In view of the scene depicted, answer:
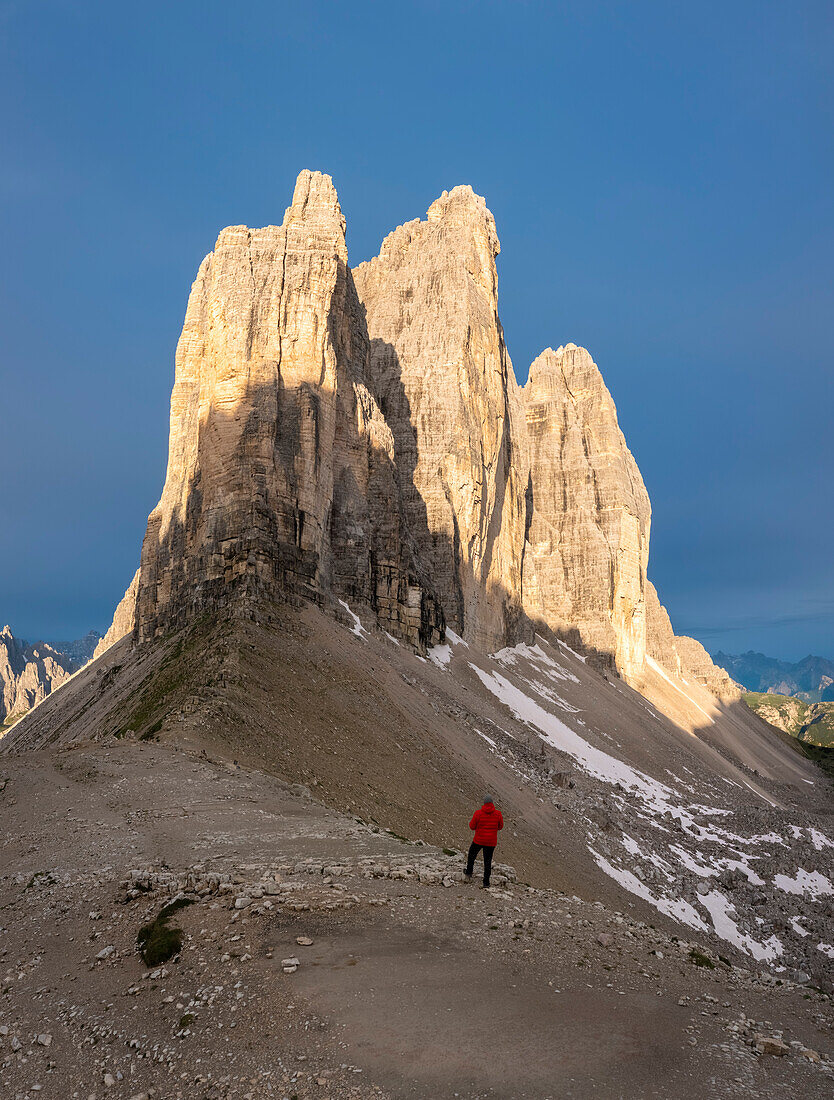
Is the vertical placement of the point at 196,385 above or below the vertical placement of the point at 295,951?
above

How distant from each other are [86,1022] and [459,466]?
7026cm

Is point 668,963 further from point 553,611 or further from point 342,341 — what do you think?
point 553,611

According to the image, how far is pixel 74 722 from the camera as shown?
178 ft

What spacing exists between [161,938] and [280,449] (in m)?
40.3

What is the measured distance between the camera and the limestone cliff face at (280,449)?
47750 millimetres

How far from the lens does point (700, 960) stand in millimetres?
13352

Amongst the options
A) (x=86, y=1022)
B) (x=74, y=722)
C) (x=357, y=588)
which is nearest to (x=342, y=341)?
(x=357, y=588)

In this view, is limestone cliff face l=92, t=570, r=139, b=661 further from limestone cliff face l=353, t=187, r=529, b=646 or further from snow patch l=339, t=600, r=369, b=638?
snow patch l=339, t=600, r=369, b=638

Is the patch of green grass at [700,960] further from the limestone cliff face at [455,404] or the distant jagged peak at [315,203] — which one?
the limestone cliff face at [455,404]

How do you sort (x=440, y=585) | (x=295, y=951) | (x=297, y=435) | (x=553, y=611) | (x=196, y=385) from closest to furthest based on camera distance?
1. (x=295, y=951)
2. (x=297, y=435)
3. (x=196, y=385)
4. (x=440, y=585)
5. (x=553, y=611)

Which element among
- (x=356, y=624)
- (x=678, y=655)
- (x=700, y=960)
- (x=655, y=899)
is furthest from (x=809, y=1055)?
(x=678, y=655)

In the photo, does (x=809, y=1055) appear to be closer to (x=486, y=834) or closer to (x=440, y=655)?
(x=486, y=834)

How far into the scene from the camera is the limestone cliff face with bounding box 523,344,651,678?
352 ft

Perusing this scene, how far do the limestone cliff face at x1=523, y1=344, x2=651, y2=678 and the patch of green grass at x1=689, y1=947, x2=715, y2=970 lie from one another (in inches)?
3516
